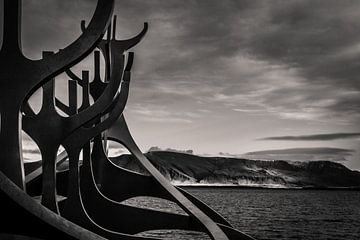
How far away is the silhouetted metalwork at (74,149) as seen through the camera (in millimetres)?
8016

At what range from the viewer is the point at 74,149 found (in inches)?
575

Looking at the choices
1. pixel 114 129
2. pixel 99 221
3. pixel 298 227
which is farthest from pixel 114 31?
pixel 298 227

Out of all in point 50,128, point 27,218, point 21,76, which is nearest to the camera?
point 27,218

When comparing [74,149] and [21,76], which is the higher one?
[21,76]

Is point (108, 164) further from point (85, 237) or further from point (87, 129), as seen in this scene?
point (85, 237)

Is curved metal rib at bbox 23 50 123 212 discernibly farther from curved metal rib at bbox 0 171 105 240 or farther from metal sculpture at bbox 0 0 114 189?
curved metal rib at bbox 0 171 105 240

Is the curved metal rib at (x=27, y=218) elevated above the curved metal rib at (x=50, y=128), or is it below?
below

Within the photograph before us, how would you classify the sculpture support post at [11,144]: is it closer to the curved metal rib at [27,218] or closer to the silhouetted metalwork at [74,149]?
the silhouetted metalwork at [74,149]

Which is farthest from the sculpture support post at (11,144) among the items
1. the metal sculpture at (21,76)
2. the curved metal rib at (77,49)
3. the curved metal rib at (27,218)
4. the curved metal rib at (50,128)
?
the curved metal rib at (50,128)

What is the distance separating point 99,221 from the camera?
18.2 m

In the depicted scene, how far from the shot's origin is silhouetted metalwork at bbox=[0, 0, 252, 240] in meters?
8.02

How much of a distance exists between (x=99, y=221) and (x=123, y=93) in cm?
563

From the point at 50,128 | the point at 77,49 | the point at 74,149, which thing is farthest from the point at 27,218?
the point at 74,149

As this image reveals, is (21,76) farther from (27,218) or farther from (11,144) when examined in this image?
(27,218)
